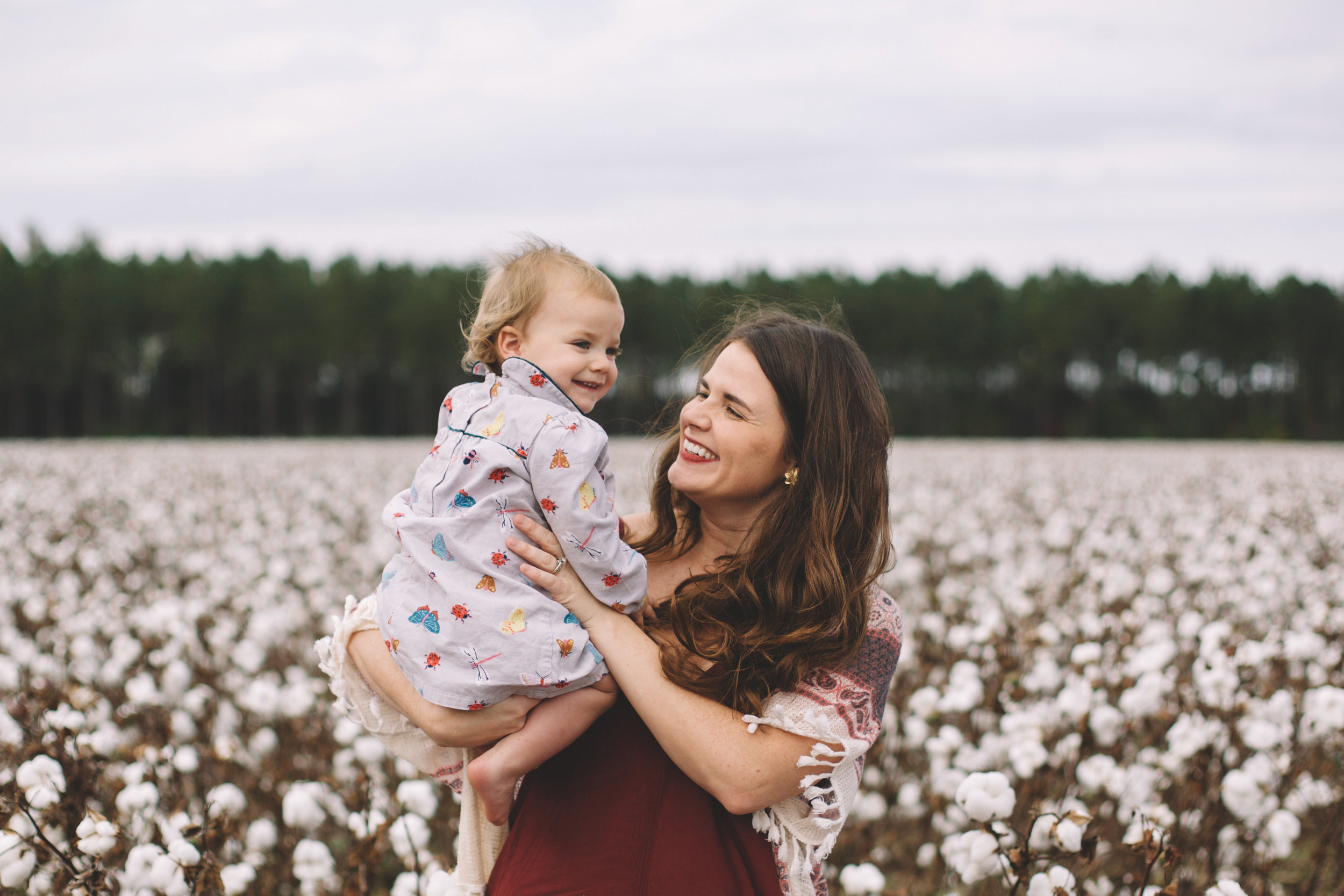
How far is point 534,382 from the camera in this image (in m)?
2.19

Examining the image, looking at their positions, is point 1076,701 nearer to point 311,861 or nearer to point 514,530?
point 514,530

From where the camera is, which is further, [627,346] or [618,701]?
[627,346]

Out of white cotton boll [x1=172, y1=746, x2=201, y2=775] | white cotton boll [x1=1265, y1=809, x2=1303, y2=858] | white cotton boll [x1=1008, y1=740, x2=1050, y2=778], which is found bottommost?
white cotton boll [x1=1265, y1=809, x2=1303, y2=858]

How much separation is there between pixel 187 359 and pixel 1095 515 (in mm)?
56806

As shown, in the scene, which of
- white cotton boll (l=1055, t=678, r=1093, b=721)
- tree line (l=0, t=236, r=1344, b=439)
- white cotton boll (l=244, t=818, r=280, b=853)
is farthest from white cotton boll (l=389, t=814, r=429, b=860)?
tree line (l=0, t=236, r=1344, b=439)

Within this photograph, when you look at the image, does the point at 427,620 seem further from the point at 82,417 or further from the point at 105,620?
the point at 82,417

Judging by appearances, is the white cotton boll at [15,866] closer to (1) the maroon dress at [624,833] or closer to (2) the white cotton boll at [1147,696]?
(1) the maroon dress at [624,833]

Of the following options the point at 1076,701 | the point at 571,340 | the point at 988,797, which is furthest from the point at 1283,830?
the point at 571,340

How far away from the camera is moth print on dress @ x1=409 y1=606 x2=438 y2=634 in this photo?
201cm

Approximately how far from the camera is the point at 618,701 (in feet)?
6.81

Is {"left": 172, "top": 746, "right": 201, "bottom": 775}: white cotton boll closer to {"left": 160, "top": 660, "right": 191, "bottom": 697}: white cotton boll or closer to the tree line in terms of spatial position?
{"left": 160, "top": 660, "right": 191, "bottom": 697}: white cotton boll

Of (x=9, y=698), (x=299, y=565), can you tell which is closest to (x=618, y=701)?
(x=9, y=698)

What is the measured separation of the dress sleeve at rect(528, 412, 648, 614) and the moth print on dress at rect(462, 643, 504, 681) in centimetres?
28

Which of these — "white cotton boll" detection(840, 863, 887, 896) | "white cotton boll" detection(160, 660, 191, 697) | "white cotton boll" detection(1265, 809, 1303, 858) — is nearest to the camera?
"white cotton boll" detection(840, 863, 887, 896)
